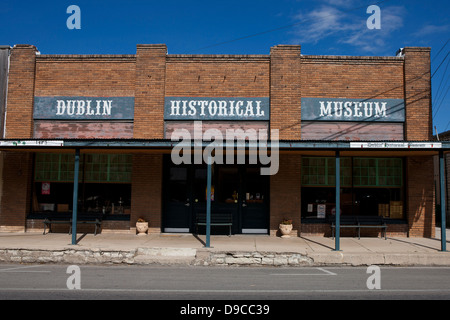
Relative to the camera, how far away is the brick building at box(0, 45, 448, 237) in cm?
1367

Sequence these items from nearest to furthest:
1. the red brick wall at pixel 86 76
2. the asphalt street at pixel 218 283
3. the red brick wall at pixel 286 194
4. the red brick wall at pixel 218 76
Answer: the asphalt street at pixel 218 283 < the red brick wall at pixel 286 194 < the red brick wall at pixel 218 76 < the red brick wall at pixel 86 76

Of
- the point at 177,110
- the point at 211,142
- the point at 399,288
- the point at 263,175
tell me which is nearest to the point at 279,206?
the point at 263,175

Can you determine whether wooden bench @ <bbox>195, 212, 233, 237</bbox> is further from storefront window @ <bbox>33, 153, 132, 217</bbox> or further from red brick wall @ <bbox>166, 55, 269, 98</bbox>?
red brick wall @ <bbox>166, 55, 269, 98</bbox>

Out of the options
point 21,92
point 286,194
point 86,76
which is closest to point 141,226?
point 286,194

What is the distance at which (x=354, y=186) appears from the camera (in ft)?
45.3

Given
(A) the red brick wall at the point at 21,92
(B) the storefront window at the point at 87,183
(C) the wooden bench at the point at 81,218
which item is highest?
(A) the red brick wall at the point at 21,92

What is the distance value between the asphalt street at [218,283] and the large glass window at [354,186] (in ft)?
13.3

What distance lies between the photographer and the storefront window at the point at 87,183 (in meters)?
14.0

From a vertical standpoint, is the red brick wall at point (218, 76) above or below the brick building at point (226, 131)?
above

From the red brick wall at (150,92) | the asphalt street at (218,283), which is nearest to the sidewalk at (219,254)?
the asphalt street at (218,283)

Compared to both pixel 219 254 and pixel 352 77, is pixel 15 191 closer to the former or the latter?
pixel 219 254

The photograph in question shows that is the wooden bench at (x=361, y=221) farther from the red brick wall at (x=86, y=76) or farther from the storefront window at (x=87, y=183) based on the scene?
the red brick wall at (x=86, y=76)

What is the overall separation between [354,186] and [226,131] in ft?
16.7

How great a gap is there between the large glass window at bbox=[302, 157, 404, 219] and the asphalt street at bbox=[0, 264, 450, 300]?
13.3 ft
